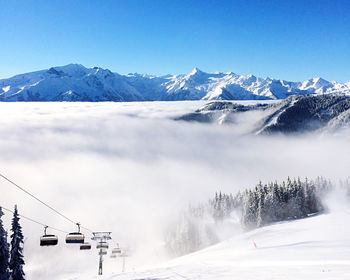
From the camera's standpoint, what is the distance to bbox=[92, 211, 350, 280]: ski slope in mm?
22309

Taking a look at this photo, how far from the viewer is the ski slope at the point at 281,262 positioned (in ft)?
73.2

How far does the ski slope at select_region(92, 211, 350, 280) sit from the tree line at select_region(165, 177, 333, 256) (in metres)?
10.3

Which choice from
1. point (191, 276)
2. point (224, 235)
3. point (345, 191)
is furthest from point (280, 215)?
point (191, 276)

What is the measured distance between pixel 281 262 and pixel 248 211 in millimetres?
61704

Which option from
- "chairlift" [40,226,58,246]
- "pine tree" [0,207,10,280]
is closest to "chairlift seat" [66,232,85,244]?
"chairlift" [40,226,58,246]

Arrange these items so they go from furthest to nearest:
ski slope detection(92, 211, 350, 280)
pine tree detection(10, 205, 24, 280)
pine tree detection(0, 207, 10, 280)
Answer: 1. pine tree detection(10, 205, 24, 280)
2. pine tree detection(0, 207, 10, 280)
3. ski slope detection(92, 211, 350, 280)

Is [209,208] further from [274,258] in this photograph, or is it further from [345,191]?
[274,258]

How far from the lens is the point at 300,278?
20.0 meters

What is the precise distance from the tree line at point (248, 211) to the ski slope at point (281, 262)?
10.3 metres

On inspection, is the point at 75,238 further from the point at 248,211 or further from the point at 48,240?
the point at 248,211

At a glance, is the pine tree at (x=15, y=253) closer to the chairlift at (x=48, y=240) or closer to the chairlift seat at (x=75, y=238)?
the chairlift at (x=48, y=240)

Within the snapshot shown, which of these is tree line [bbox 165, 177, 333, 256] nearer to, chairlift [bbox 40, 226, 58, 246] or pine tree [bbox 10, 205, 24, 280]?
pine tree [bbox 10, 205, 24, 280]

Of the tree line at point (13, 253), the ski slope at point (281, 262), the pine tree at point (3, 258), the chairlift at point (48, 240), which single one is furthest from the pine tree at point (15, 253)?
the ski slope at point (281, 262)

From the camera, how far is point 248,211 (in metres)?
90.1
